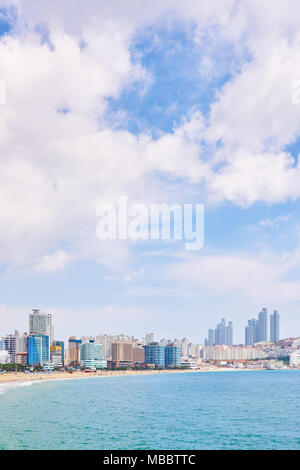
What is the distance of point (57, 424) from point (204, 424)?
1588 cm

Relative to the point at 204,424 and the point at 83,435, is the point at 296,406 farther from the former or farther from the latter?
the point at 83,435

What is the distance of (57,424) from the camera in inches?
1748

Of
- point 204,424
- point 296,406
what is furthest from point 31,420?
point 296,406
